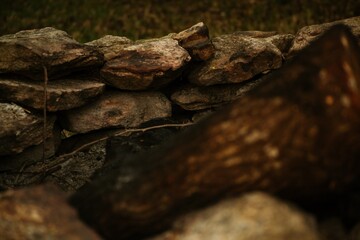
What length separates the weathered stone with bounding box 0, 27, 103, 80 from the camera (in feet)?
12.7

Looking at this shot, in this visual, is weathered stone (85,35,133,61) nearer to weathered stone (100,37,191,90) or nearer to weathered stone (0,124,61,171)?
weathered stone (100,37,191,90)

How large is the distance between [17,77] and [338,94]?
2.98 metres

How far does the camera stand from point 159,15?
933 centimetres

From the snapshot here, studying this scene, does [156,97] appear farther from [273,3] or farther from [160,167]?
[273,3]

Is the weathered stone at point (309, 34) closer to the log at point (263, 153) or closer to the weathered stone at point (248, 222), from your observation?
the log at point (263, 153)

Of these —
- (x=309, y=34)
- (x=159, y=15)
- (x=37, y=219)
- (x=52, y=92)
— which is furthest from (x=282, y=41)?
(x=159, y=15)

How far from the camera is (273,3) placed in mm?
9203

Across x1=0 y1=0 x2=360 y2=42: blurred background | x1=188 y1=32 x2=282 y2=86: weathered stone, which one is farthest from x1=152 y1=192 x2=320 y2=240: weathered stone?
x1=0 y1=0 x2=360 y2=42: blurred background

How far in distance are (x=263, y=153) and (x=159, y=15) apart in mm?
7661

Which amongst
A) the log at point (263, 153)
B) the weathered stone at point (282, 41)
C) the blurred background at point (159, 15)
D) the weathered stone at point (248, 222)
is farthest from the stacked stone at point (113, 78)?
the blurred background at point (159, 15)

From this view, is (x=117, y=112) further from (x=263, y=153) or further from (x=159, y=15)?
(x=159, y=15)

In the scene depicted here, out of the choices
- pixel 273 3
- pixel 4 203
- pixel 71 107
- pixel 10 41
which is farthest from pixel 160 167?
pixel 273 3

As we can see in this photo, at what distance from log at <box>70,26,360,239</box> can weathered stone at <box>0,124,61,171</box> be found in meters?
2.06

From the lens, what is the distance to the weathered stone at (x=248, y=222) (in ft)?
6.27
